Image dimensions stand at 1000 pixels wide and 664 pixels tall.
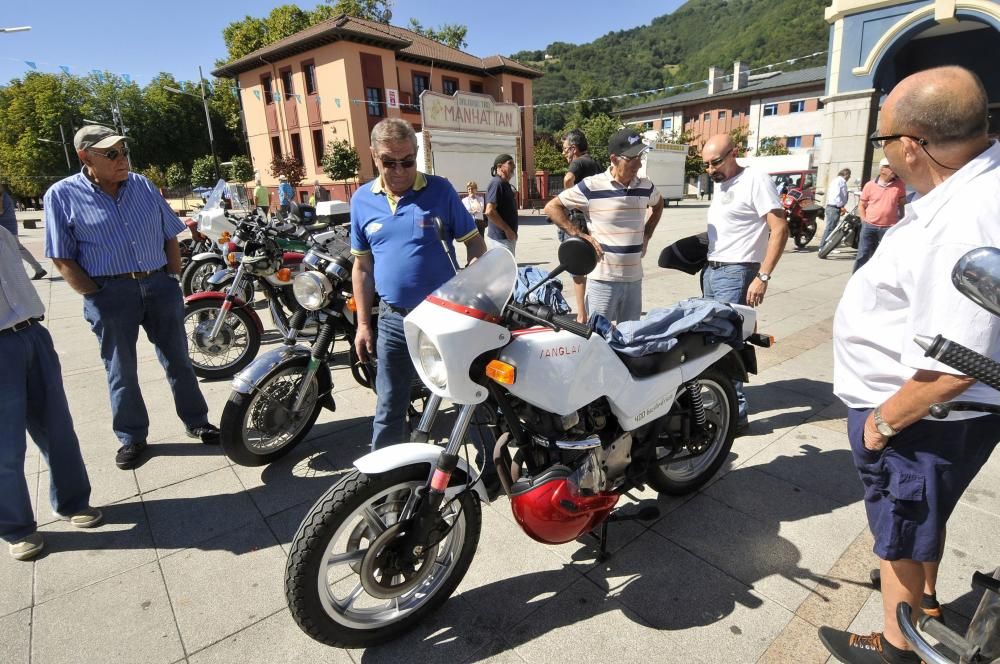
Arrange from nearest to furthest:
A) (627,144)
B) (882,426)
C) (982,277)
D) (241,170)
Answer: (982,277)
(882,426)
(627,144)
(241,170)

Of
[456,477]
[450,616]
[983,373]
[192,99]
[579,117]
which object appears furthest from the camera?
[579,117]

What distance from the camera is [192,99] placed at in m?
50.2

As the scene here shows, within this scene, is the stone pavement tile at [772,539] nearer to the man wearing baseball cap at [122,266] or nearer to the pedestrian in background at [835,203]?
the man wearing baseball cap at [122,266]

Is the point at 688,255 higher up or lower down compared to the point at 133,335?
higher up

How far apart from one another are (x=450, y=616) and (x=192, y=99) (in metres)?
60.3

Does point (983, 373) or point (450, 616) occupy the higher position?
point (983, 373)

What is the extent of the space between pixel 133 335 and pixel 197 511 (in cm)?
122

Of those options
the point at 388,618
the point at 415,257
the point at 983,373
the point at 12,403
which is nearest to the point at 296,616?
the point at 388,618

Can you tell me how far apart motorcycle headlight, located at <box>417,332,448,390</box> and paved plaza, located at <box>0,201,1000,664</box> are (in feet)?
3.42

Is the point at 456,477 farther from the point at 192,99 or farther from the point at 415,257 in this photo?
the point at 192,99

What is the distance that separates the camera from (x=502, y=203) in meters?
6.66

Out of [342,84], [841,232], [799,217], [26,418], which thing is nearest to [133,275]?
[26,418]

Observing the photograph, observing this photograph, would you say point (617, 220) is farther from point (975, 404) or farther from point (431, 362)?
point (975, 404)

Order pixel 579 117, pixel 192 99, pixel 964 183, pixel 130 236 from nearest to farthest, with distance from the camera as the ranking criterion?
1. pixel 964 183
2. pixel 130 236
3. pixel 192 99
4. pixel 579 117
